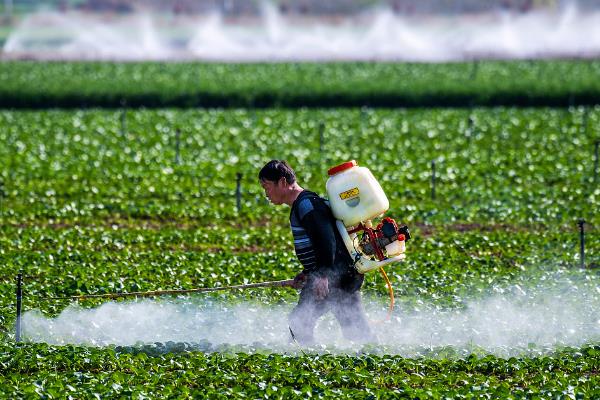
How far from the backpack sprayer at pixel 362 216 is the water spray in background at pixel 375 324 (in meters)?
1.08

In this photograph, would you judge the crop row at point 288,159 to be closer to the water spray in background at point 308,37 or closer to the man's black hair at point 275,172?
the man's black hair at point 275,172

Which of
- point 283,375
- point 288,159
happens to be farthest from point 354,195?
point 288,159

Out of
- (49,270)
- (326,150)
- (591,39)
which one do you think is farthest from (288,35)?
(49,270)

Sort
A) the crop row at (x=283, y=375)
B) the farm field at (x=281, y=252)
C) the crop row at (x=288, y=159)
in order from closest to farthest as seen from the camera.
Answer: the crop row at (x=283, y=375)
the farm field at (x=281, y=252)
the crop row at (x=288, y=159)

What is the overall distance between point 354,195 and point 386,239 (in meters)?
0.54

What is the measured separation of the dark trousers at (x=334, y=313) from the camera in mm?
11547

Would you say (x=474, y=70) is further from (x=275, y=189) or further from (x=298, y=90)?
(x=275, y=189)

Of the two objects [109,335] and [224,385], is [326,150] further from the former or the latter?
[224,385]

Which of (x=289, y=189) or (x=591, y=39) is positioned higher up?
(x=591, y=39)

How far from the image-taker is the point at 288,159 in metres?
25.8

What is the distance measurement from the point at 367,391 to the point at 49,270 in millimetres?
6404

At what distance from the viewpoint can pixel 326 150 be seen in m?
27.1

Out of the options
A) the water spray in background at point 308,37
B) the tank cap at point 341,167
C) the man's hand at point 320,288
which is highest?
the water spray in background at point 308,37

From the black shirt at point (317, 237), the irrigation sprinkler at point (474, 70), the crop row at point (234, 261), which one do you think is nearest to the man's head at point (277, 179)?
the black shirt at point (317, 237)
